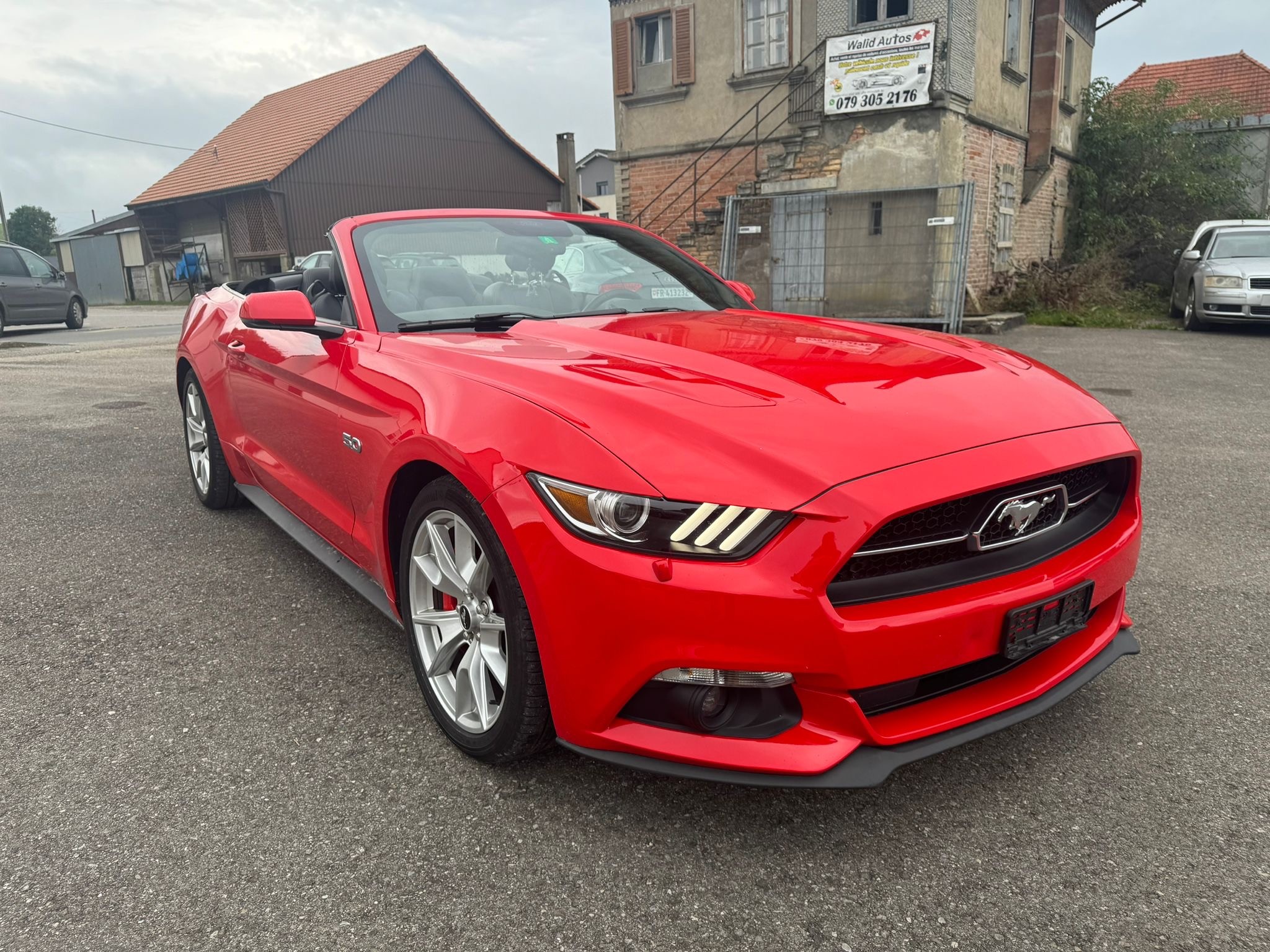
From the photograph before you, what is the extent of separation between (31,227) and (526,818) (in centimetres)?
9160

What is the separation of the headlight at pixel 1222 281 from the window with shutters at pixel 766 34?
25.1 ft

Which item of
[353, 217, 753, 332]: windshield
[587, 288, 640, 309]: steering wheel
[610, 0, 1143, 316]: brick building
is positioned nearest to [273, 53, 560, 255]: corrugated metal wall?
[610, 0, 1143, 316]: brick building

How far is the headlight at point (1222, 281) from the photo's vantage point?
1227 centimetres

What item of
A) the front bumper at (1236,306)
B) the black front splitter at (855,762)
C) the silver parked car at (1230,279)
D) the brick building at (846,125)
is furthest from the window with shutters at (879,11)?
the black front splitter at (855,762)

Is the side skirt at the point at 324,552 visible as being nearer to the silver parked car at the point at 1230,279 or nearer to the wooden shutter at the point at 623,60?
the silver parked car at the point at 1230,279

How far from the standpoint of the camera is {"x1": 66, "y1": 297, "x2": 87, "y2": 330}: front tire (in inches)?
742

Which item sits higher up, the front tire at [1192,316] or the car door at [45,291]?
the car door at [45,291]

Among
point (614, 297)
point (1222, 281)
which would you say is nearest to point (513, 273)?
point (614, 297)

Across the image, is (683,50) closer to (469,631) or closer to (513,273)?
(513,273)

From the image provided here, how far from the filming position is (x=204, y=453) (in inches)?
184

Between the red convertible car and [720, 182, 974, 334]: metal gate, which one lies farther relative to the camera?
[720, 182, 974, 334]: metal gate

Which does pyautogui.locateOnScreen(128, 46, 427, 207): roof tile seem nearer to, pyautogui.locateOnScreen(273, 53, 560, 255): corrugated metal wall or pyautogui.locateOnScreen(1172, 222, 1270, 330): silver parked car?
pyautogui.locateOnScreen(273, 53, 560, 255): corrugated metal wall

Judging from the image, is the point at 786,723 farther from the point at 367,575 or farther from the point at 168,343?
the point at 168,343

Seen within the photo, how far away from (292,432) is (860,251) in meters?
12.8
